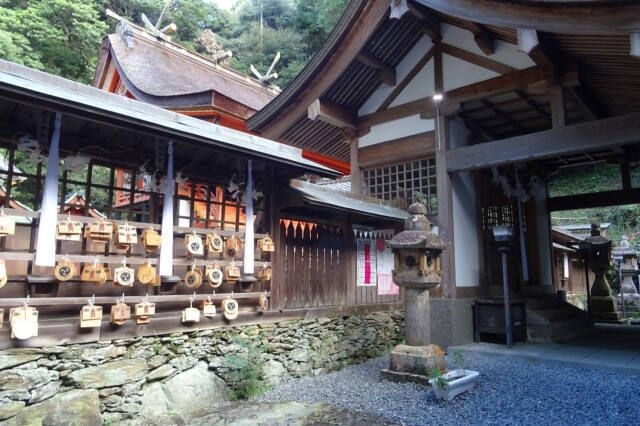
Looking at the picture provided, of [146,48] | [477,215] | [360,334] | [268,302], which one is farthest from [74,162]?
[146,48]

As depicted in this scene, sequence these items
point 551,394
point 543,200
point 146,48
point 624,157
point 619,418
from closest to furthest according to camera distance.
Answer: point 619,418
point 551,394
point 624,157
point 543,200
point 146,48

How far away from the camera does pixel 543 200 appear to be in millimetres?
12648

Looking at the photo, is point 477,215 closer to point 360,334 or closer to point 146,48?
point 360,334

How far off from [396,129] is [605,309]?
1045cm

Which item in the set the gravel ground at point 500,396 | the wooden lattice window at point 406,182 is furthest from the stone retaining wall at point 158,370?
the wooden lattice window at point 406,182

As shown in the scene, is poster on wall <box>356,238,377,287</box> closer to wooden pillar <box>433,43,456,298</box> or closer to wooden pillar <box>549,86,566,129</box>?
wooden pillar <box>433,43,456,298</box>

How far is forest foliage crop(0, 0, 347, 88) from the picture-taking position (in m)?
17.3

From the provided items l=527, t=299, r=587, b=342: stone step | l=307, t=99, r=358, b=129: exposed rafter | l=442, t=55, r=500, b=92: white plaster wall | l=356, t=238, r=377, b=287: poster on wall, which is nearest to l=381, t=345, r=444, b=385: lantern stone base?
l=356, t=238, r=377, b=287: poster on wall

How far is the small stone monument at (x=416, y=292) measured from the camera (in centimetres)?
634

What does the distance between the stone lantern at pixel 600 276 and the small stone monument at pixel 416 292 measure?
9.86m

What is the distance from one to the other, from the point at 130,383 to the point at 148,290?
3.55 feet

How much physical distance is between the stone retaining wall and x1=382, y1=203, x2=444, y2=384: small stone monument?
147 centimetres

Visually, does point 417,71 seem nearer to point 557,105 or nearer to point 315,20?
point 557,105

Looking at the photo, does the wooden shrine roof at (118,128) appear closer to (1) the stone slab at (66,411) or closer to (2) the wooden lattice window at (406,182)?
(1) the stone slab at (66,411)
